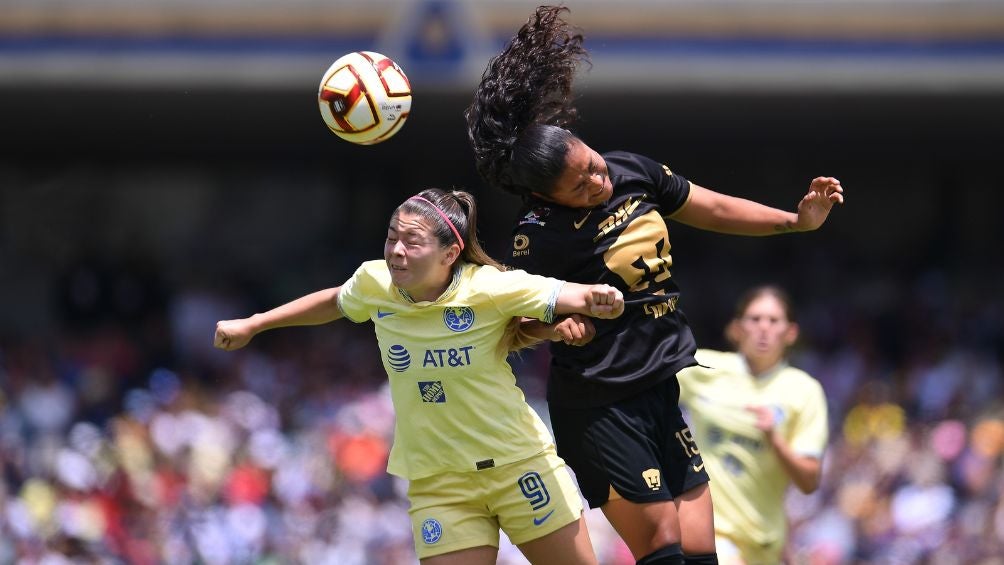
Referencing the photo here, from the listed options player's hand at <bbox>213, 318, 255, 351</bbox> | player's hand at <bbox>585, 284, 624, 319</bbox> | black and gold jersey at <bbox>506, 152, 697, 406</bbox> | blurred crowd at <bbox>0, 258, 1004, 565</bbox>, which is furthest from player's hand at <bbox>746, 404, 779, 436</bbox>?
blurred crowd at <bbox>0, 258, 1004, 565</bbox>

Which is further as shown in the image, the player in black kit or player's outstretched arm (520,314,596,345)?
the player in black kit

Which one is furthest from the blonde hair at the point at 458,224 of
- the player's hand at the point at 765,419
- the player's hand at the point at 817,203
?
the player's hand at the point at 765,419

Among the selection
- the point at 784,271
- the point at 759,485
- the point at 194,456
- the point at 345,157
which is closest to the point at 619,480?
the point at 759,485

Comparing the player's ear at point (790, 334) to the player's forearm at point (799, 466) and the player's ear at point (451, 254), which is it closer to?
the player's forearm at point (799, 466)

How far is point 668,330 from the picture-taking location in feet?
15.7

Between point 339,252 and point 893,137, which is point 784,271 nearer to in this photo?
point 893,137

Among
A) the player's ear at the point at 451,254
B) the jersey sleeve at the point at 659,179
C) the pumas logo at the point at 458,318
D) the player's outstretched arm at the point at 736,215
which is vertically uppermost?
the jersey sleeve at the point at 659,179

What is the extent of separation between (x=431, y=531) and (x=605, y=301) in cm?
98

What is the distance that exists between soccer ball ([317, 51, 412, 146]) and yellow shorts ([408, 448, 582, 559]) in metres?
1.29

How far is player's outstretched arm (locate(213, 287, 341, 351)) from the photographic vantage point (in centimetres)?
471

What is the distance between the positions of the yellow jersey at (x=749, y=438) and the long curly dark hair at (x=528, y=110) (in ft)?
6.00

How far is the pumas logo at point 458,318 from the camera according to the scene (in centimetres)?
450

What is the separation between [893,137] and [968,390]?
3.06 meters

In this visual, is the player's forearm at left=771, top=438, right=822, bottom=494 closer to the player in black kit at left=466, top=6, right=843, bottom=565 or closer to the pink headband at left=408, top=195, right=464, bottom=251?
the player in black kit at left=466, top=6, right=843, bottom=565
